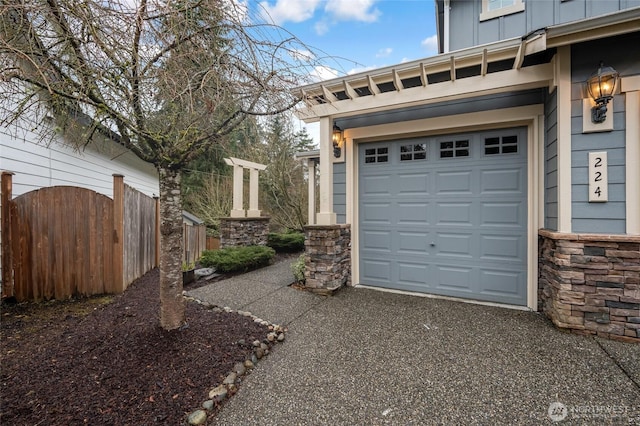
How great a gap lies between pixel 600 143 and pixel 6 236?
7.30m

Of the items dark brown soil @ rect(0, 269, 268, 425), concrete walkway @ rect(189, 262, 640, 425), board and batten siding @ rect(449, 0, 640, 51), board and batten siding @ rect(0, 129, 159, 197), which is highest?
board and batten siding @ rect(449, 0, 640, 51)

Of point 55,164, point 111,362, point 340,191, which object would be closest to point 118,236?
point 55,164

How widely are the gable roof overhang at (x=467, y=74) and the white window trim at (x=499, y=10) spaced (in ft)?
5.88

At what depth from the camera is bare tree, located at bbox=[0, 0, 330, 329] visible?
1894mm

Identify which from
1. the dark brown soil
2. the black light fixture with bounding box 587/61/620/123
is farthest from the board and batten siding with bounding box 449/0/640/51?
the dark brown soil

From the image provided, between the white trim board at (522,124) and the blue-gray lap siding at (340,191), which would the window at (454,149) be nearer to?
the white trim board at (522,124)

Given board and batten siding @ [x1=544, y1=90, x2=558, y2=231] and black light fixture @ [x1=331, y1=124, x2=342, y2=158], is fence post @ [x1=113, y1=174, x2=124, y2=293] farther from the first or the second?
board and batten siding @ [x1=544, y1=90, x2=558, y2=231]

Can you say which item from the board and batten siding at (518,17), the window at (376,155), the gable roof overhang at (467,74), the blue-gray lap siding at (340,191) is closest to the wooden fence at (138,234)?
the gable roof overhang at (467,74)

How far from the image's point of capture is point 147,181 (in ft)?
31.4

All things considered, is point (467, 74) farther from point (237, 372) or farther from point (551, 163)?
point (237, 372)

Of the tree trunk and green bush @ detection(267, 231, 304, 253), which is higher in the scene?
the tree trunk

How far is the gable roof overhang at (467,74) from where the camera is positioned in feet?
9.41

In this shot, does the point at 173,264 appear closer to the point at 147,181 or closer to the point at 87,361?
the point at 87,361

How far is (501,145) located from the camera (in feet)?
13.5
